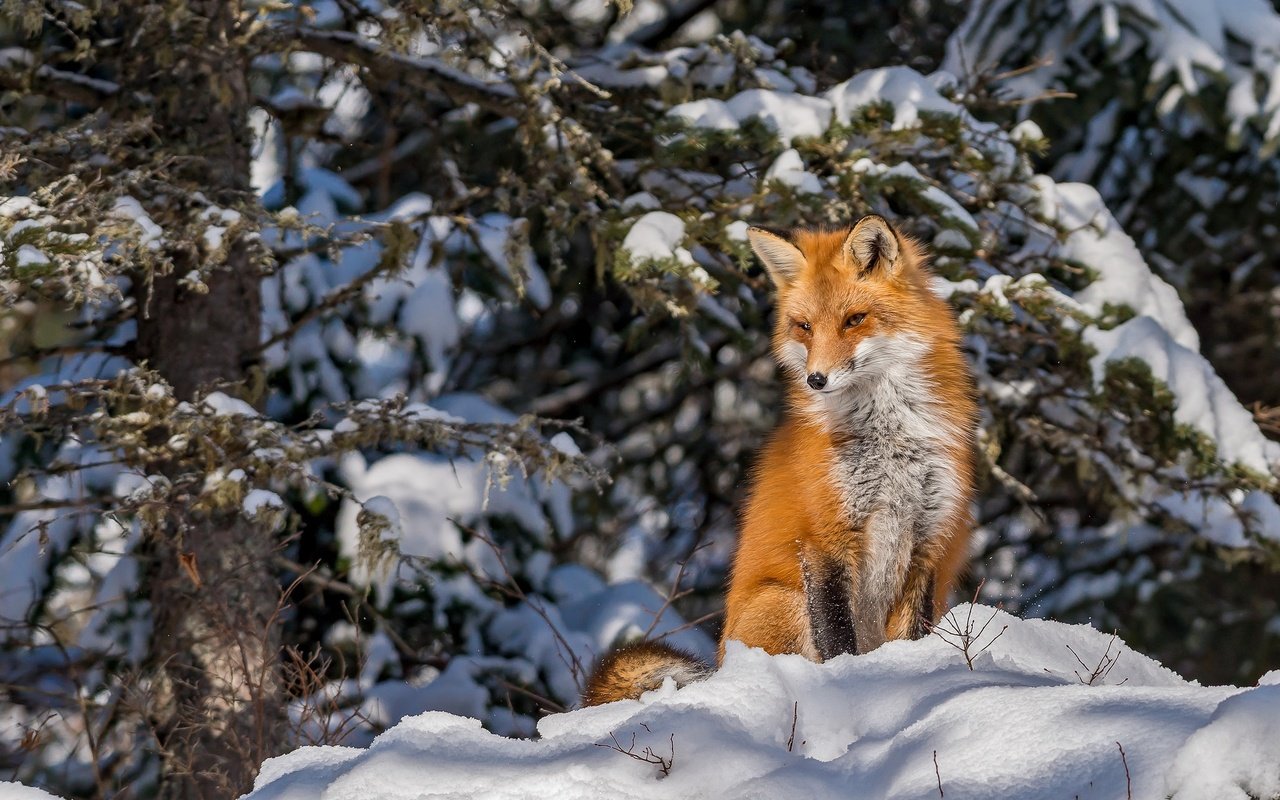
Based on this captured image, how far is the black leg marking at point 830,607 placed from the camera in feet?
16.1

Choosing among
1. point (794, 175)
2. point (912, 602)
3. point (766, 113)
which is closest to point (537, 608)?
point (912, 602)

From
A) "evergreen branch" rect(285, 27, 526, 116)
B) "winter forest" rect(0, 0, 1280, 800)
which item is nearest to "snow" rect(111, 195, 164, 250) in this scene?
"winter forest" rect(0, 0, 1280, 800)

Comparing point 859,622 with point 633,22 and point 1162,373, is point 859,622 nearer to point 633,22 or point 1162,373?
point 1162,373

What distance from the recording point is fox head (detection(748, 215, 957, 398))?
17.4 ft

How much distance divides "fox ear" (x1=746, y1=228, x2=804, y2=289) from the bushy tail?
177 cm

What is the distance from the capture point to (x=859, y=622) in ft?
16.9

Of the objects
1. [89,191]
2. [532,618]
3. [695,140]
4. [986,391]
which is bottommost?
[532,618]

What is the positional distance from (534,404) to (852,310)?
19.5 ft

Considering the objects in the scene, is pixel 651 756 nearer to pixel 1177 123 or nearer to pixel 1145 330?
pixel 1145 330

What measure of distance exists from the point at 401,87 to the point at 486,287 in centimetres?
141

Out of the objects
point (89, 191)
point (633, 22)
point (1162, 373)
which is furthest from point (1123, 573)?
point (89, 191)

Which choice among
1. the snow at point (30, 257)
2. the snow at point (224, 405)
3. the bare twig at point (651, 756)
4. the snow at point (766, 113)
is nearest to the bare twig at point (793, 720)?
the bare twig at point (651, 756)

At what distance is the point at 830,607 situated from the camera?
497 centimetres

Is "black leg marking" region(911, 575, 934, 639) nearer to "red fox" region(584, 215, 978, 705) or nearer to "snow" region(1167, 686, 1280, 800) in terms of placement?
"red fox" region(584, 215, 978, 705)
